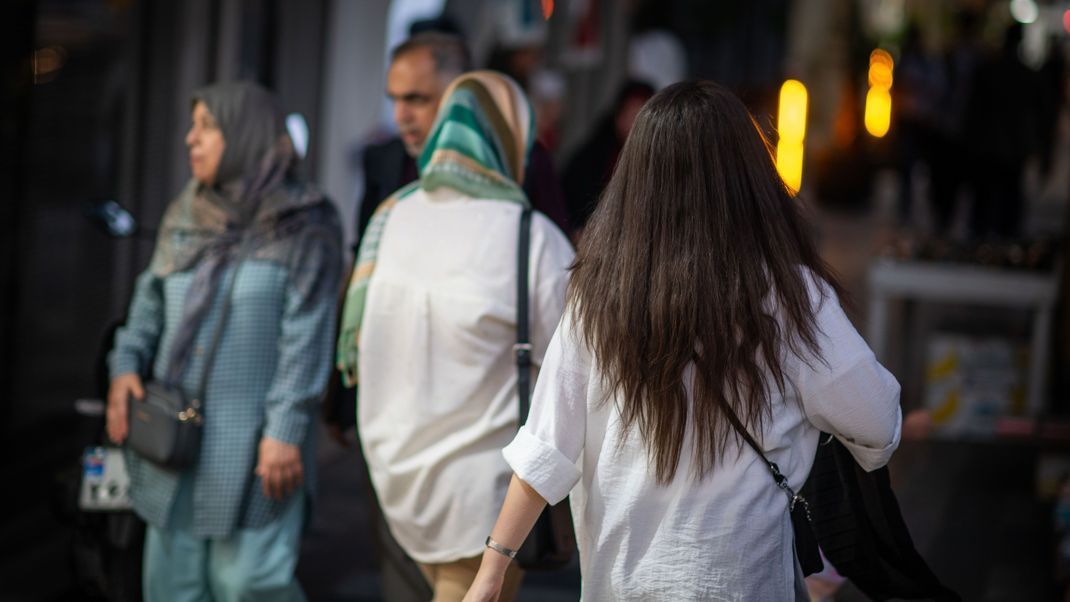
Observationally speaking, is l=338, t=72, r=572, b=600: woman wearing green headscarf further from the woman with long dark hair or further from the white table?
the white table

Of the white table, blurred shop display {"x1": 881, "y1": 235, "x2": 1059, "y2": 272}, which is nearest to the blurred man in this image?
the white table

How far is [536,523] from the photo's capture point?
3.18m

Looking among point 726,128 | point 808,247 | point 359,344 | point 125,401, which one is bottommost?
point 125,401

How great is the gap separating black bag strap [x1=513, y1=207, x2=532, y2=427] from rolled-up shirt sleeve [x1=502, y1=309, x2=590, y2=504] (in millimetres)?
655

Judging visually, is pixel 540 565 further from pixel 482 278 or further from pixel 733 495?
pixel 733 495

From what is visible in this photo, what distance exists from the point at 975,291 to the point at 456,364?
18.5 feet

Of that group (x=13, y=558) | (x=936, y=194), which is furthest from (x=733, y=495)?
(x=936, y=194)

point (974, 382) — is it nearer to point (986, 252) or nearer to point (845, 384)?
point (986, 252)

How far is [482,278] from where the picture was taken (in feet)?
10.6

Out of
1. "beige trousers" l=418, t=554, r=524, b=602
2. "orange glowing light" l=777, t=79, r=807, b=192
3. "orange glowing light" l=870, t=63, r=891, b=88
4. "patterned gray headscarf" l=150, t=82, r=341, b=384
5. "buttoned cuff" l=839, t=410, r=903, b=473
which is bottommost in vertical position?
"beige trousers" l=418, t=554, r=524, b=602

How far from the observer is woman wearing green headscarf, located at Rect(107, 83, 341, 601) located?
3.57m

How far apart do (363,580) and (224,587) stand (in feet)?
5.14

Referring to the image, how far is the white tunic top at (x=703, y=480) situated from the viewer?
2418 mm

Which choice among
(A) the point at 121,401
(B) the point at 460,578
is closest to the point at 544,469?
(B) the point at 460,578
